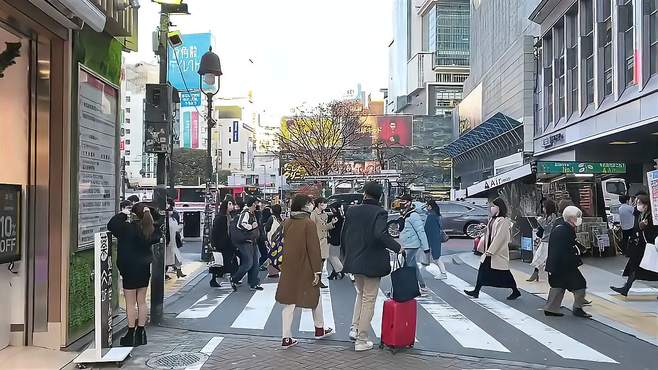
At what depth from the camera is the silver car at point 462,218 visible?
24.7 meters

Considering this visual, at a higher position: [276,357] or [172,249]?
[172,249]

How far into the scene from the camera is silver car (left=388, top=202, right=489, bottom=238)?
80.9 ft

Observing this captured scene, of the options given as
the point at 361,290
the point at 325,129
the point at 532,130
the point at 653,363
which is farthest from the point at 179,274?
the point at 325,129

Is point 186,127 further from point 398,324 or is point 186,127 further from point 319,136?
point 398,324

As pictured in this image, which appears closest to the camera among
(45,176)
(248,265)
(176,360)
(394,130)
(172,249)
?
(176,360)

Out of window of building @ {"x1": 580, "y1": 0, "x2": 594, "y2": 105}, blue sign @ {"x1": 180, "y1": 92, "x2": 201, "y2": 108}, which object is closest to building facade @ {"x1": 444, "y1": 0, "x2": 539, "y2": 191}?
window of building @ {"x1": 580, "y1": 0, "x2": 594, "y2": 105}

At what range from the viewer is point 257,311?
9805mm

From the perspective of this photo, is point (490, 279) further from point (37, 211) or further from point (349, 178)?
point (349, 178)

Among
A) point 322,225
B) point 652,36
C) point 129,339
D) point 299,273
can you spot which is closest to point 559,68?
point 652,36

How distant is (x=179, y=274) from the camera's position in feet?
45.9

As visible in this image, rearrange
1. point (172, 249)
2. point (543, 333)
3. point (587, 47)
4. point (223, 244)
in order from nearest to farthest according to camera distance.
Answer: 1. point (543, 333)
2. point (223, 244)
3. point (172, 249)
4. point (587, 47)

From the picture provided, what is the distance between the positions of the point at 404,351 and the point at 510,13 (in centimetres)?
3876

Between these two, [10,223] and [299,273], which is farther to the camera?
[299,273]

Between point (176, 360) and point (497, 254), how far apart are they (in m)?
5.76
